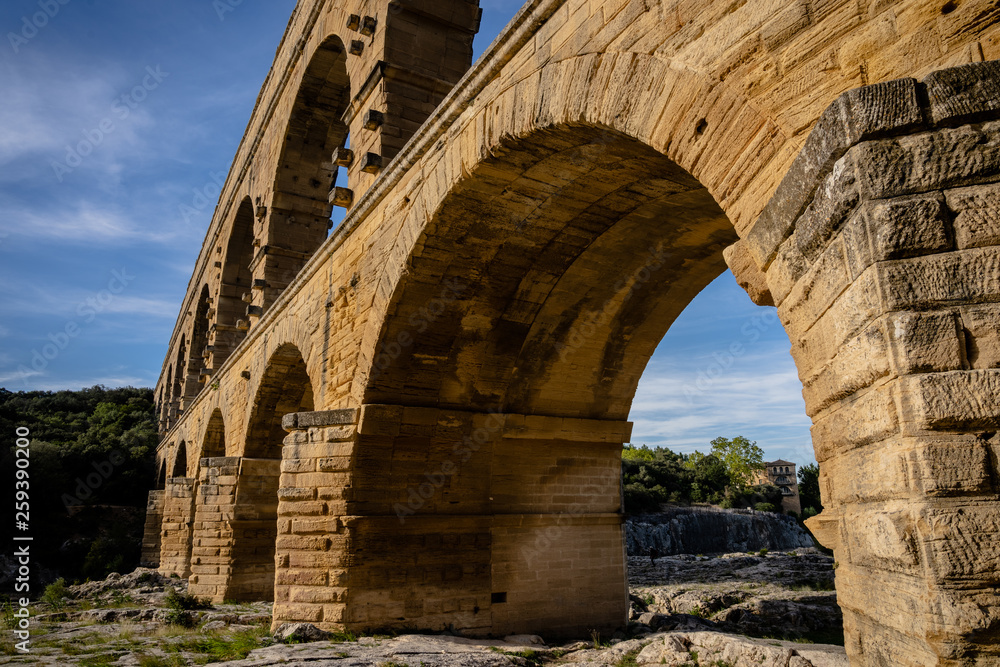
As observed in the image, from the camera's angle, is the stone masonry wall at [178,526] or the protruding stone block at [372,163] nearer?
the protruding stone block at [372,163]

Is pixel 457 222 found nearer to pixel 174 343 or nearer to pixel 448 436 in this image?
pixel 448 436

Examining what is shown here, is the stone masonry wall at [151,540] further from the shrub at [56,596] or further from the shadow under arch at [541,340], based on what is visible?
the shadow under arch at [541,340]

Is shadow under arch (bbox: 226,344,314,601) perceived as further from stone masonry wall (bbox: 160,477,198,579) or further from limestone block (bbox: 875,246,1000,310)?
limestone block (bbox: 875,246,1000,310)

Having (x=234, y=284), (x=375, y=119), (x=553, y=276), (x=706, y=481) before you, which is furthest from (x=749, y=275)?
(x=706, y=481)

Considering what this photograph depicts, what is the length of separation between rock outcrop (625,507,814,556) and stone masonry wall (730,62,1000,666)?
2647 centimetres

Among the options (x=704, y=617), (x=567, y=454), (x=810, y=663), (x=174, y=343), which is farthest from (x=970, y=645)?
(x=174, y=343)

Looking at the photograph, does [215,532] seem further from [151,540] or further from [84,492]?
[84,492]

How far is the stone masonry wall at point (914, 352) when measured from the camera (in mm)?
1731

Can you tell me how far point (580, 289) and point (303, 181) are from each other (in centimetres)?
881

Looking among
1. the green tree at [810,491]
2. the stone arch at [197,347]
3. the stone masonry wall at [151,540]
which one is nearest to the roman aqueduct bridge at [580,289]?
the stone arch at [197,347]

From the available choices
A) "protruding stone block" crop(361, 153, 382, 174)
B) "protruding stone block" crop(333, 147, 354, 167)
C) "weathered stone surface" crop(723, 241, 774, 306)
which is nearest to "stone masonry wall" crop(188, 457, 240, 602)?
"protruding stone block" crop(333, 147, 354, 167)

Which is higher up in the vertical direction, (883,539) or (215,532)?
(883,539)

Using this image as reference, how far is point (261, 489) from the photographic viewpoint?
1181 centimetres

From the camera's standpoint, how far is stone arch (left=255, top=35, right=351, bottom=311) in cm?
1331
